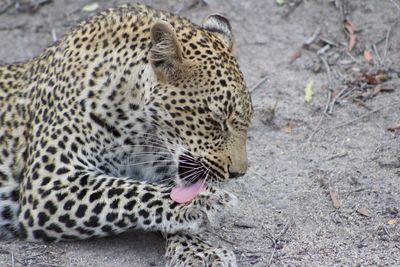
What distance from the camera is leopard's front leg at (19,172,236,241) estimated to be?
7559 mm

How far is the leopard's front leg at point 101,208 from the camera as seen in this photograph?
7.56 metres

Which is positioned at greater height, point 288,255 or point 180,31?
point 180,31

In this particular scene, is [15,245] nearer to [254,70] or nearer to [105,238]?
[105,238]

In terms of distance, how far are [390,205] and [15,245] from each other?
354 cm

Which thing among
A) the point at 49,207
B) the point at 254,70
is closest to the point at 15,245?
the point at 49,207

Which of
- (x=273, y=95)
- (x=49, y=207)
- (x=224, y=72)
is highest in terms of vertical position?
(x=224, y=72)

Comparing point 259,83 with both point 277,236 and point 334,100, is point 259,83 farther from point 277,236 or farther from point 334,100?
point 277,236

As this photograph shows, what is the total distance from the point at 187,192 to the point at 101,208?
763mm

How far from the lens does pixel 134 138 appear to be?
807 centimetres

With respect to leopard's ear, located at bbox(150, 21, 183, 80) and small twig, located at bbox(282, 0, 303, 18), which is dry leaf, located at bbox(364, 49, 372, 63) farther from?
leopard's ear, located at bbox(150, 21, 183, 80)

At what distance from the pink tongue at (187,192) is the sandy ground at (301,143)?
1.94 feet

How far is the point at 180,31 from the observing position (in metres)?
7.89

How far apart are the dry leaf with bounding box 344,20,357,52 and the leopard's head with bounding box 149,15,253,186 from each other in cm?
405

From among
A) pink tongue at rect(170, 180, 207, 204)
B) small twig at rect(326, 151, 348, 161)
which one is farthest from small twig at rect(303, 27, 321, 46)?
pink tongue at rect(170, 180, 207, 204)
